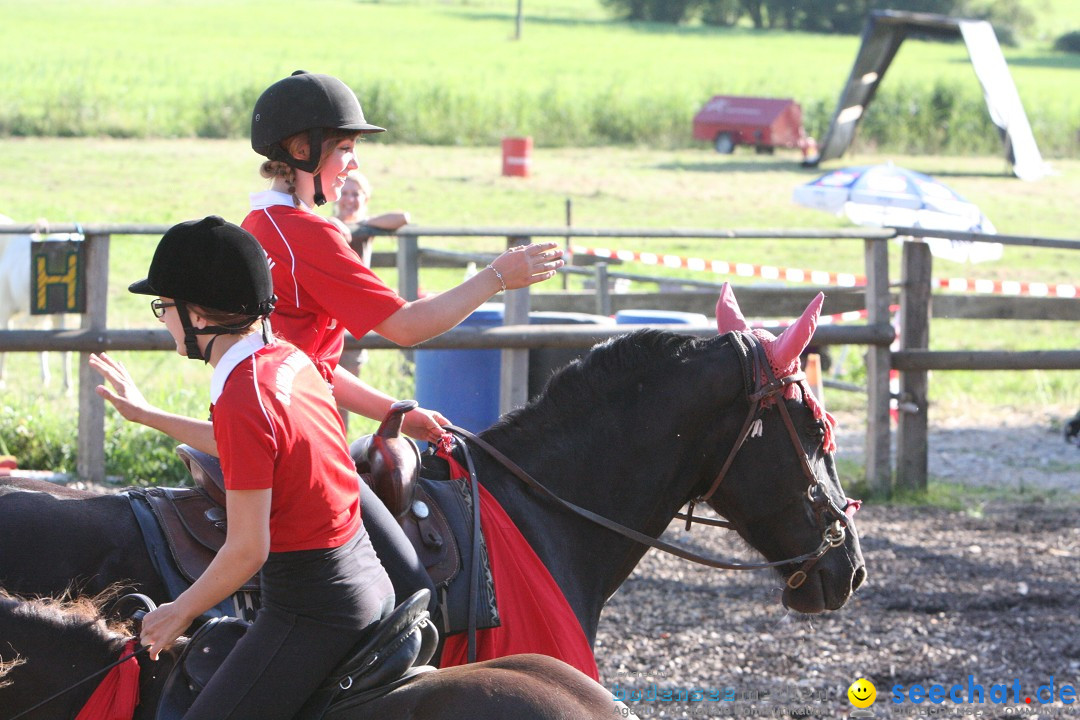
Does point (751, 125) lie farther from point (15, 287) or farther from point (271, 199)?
point (271, 199)

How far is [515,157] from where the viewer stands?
28.0 meters

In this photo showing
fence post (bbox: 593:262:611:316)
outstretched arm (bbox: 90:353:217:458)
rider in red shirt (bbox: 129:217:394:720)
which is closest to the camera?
rider in red shirt (bbox: 129:217:394:720)

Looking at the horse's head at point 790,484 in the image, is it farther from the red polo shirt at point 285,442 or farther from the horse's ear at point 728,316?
the red polo shirt at point 285,442

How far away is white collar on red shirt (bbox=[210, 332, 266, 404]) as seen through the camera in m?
2.36

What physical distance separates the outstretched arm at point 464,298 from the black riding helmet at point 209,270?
0.75 metres

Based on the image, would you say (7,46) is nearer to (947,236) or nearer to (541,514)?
(947,236)

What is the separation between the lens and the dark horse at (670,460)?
11.5 ft

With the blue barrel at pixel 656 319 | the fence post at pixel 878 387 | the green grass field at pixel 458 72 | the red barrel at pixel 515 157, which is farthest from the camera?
the green grass field at pixel 458 72

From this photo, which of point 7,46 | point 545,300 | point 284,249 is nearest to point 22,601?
point 284,249

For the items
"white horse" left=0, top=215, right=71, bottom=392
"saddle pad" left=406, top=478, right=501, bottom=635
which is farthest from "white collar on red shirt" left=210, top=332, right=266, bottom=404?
"white horse" left=0, top=215, right=71, bottom=392

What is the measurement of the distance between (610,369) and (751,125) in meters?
33.4

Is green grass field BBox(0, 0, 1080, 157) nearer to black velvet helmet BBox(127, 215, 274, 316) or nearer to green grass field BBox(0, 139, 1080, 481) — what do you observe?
green grass field BBox(0, 139, 1080, 481)

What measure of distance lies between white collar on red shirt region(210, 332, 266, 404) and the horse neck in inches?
48.4

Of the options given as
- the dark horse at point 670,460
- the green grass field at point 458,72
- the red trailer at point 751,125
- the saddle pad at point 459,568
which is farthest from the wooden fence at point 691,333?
the red trailer at point 751,125
